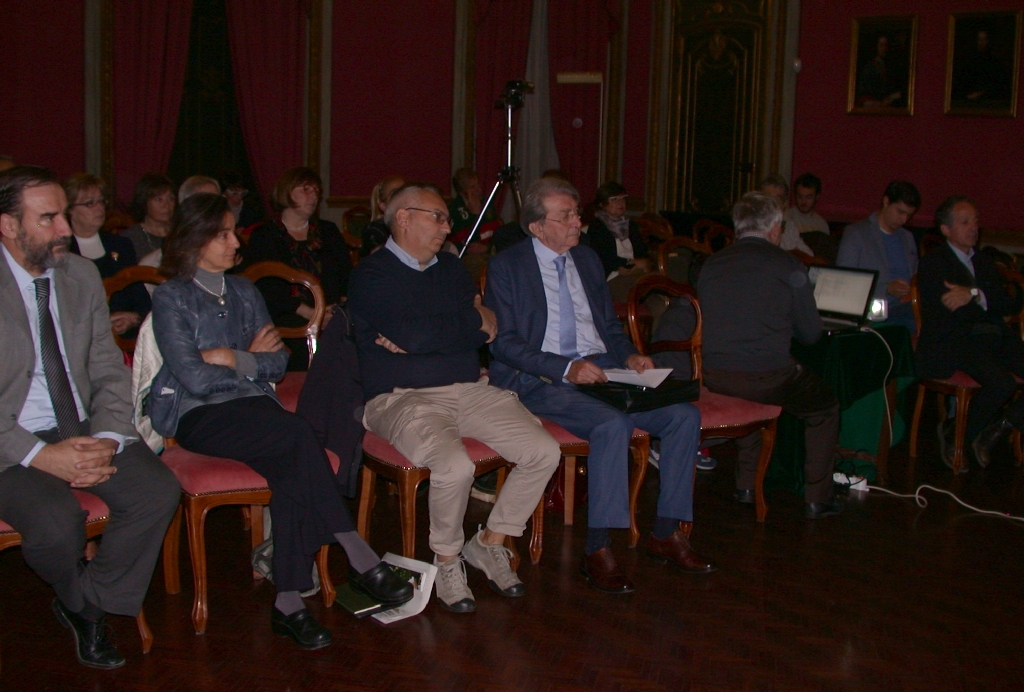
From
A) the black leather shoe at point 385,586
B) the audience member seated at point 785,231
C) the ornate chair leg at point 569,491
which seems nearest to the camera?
the black leather shoe at point 385,586

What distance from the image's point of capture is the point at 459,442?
3064 mm

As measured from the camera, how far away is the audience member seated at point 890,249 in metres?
→ 4.82

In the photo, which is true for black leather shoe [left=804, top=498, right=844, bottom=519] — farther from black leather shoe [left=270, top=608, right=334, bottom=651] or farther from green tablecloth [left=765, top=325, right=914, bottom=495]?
black leather shoe [left=270, top=608, right=334, bottom=651]

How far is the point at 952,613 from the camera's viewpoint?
3.13 metres

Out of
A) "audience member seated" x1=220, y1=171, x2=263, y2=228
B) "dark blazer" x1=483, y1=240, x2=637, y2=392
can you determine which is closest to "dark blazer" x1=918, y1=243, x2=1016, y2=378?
"dark blazer" x1=483, y1=240, x2=637, y2=392

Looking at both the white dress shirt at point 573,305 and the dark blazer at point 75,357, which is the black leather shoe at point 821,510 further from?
the dark blazer at point 75,357

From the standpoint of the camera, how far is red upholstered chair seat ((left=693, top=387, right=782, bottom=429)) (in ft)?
12.2

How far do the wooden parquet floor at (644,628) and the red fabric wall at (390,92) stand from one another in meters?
5.14

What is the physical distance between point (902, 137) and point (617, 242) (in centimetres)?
290

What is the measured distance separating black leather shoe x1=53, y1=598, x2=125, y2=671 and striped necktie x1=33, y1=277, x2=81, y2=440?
1.64ft

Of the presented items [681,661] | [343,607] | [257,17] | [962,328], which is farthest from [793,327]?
[257,17]

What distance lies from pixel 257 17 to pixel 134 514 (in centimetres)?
609

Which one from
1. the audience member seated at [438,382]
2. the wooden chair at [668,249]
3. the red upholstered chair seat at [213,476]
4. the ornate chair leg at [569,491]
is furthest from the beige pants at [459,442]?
the wooden chair at [668,249]

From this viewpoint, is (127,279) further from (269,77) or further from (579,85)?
(579,85)
